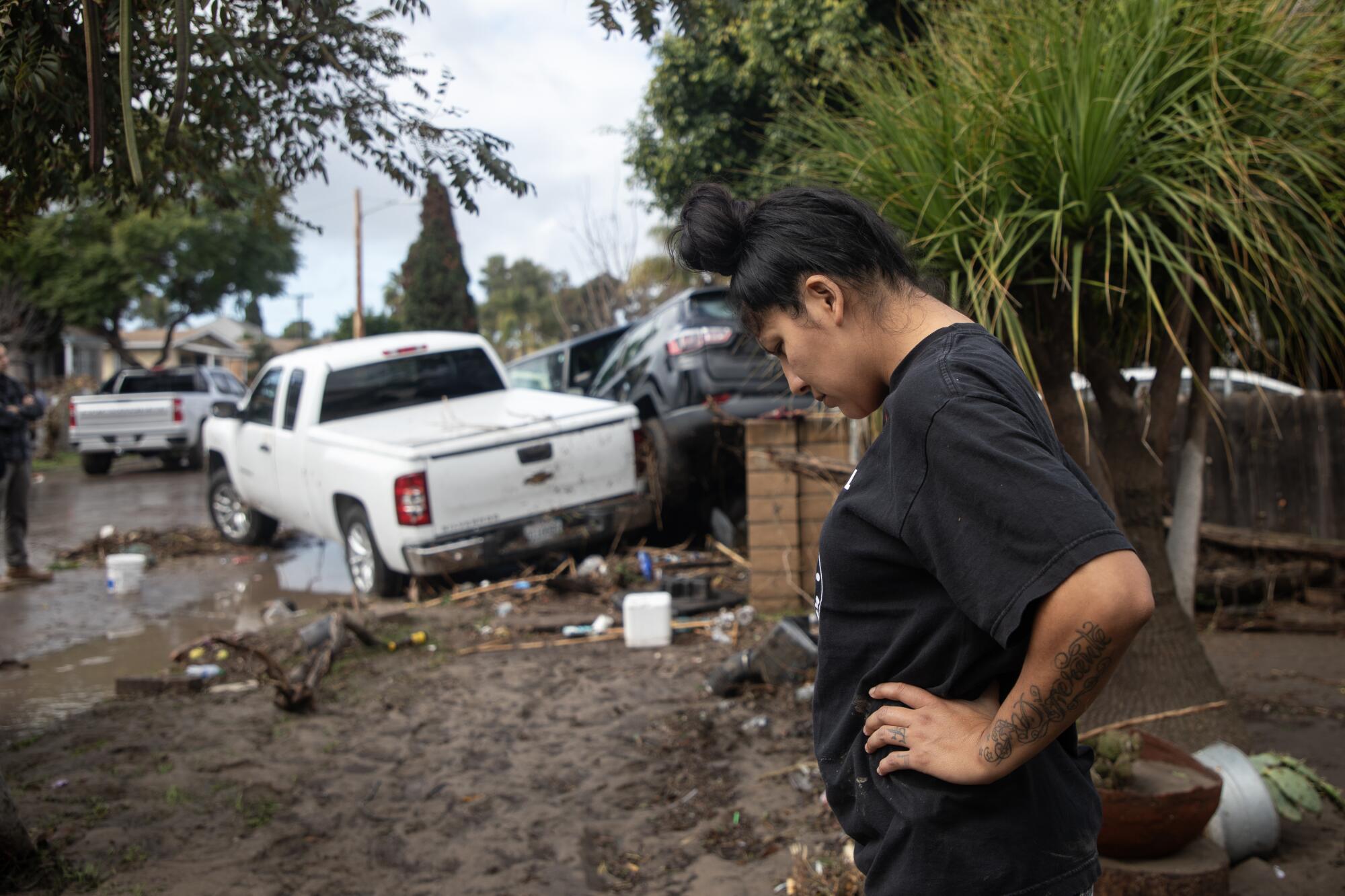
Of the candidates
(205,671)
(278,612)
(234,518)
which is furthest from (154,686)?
(234,518)

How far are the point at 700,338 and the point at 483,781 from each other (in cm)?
496

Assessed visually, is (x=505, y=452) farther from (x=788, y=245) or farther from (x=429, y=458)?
(x=788, y=245)

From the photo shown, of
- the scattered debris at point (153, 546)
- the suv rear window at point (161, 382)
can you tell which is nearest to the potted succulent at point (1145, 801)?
the scattered debris at point (153, 546)

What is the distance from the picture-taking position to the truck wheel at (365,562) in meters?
7.64

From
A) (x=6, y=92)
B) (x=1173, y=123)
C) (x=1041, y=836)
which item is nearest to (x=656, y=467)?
(x=1173, y=123)

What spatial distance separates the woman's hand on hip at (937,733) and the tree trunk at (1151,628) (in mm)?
2784

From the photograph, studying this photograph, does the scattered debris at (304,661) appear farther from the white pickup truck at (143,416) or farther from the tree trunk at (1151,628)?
the white pickup truck at (143,416)

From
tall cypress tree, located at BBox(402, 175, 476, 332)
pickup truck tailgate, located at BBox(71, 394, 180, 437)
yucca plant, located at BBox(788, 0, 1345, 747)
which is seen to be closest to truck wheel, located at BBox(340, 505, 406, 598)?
yucca plant, located at BBox(788, 0, 1345, 747)

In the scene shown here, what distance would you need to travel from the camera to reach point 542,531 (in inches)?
301

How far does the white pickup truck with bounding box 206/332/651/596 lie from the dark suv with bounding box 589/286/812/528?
1.03ft

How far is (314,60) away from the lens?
349 centimetres

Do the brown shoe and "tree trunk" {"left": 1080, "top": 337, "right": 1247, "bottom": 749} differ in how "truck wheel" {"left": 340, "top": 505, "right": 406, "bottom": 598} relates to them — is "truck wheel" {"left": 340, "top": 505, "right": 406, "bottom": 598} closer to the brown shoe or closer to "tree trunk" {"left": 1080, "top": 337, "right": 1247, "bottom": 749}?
the brown shoe

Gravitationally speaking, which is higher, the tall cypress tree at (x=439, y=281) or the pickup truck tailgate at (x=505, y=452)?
the tall cypress tree at (x=439, y=281)

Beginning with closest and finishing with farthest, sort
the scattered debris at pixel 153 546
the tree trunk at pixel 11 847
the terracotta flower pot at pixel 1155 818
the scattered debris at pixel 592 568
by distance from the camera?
the terracotta flower pot at pixel 1155 818, the tree trunk at pixel 11 847, the scattered debris at pixel 592 568, the scattered debris at pixel 153 546
